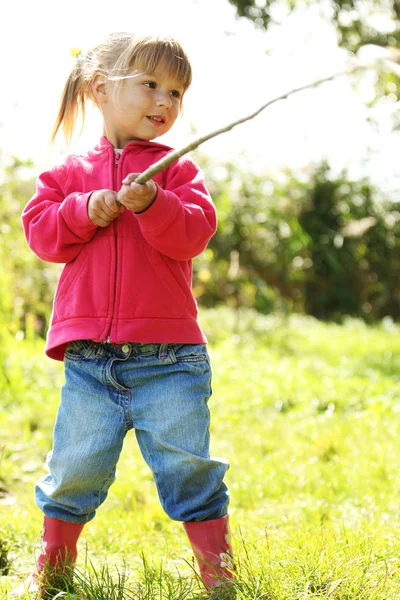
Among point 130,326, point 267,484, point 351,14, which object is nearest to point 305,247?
point 351,14

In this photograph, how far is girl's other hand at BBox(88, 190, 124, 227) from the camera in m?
1.92

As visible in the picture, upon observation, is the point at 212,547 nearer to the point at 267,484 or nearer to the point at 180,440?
the point at 180,440

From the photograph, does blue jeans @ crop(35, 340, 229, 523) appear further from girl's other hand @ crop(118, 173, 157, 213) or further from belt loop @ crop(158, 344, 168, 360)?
girl's other hand @ crop(118, 173, 157, 213)

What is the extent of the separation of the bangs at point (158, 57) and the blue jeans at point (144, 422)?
71cm

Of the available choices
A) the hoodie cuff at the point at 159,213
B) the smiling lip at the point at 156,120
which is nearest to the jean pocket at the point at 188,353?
the hoodie cuff at the point at 159,213

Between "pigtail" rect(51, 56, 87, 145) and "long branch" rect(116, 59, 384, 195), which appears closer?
"long branch" rect(116, 59, 384, 195)

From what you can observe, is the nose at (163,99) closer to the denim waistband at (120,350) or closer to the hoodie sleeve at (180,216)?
the hoodie sleeve at (180,216)

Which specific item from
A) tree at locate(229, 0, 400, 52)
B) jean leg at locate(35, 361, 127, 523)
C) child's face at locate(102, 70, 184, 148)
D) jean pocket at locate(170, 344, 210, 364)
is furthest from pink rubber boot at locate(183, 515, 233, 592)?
tree at locate(229, 0, 400, 52)

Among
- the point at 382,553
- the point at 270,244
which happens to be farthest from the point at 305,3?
the point at 382,553

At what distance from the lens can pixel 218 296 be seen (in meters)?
8.80

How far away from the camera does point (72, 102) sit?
2.22m

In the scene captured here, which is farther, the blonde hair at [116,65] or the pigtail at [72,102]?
the pigtail at [72,102]

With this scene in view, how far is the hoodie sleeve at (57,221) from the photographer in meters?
1.99

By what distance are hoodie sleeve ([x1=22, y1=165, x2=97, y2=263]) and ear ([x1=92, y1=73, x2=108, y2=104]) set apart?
213 millimetres
